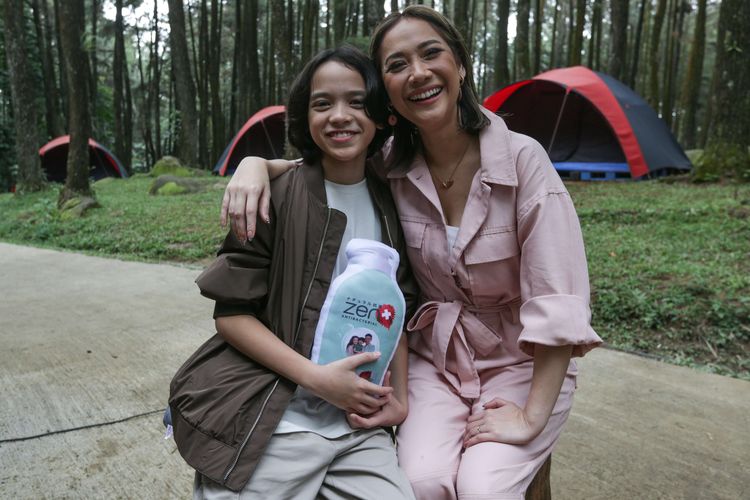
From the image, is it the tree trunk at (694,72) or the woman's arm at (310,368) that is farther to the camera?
the tree trunk at (694,72)

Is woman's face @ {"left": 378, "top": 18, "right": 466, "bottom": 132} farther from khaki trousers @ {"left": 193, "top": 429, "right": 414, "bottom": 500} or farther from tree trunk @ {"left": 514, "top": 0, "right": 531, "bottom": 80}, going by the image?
tree trunk @ {"left": 514, "top": 0, "right": 531, "bottom": 80}

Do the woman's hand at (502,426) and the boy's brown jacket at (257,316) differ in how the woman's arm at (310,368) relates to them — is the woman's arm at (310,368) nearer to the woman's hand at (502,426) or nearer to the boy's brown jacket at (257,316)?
the boy's brown jacket at (257,316)

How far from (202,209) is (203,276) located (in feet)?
24.7

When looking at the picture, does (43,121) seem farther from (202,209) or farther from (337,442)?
(337,442)

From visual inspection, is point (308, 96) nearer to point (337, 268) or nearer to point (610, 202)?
point (337, 268)

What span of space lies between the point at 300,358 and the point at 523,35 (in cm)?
1160

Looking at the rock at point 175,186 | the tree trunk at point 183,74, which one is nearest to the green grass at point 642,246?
the rock at point 175,186

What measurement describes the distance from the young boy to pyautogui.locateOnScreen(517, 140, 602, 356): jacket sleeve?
34cm

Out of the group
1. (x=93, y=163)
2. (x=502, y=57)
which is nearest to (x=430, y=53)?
(x=502, y=57)

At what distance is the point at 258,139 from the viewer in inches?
599

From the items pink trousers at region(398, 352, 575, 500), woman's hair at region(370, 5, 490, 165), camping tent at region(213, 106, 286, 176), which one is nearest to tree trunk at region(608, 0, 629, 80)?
camping tent at region(213, 106, 286, 176)

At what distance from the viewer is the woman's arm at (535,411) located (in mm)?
1430

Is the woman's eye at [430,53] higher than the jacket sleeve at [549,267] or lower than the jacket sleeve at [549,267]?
higher

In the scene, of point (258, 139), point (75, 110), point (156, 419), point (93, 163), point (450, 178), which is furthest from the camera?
point (93, 163)
